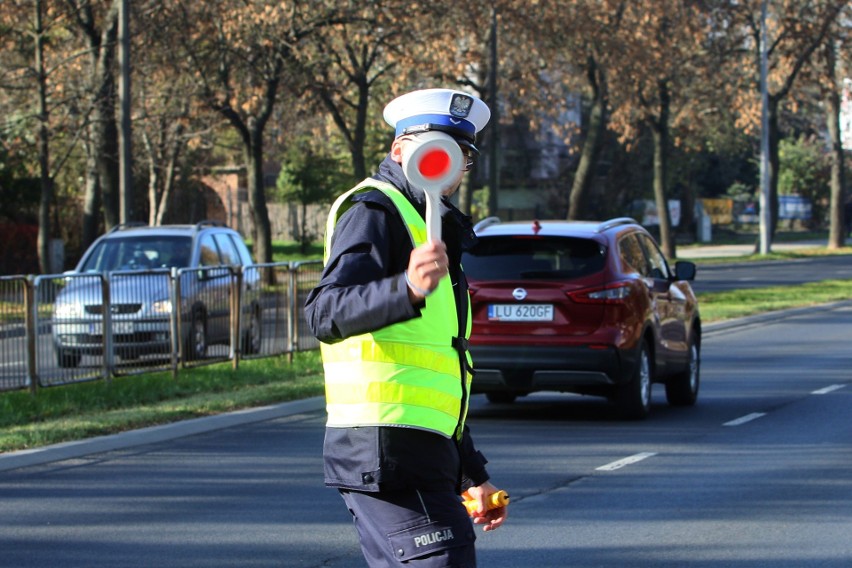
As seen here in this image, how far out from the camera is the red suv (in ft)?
36.3

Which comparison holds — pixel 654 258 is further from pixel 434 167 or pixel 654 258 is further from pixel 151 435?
pixel 434 167

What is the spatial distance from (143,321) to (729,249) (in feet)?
160

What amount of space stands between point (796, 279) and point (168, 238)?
22.6 meters

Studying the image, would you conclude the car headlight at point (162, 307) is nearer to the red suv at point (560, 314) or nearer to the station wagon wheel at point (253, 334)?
the station wagon wheel at point (253, 334)

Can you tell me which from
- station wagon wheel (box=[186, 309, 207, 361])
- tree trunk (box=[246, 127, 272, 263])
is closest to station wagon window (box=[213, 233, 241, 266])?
station wagon wheel (box=[186, 309, 207, 361])

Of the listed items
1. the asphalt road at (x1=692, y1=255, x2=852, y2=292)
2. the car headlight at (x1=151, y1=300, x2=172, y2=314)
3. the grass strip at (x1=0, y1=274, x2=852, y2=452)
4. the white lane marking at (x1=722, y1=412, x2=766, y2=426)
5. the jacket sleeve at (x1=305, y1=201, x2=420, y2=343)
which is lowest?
the asphalt road at (x1=692, y1=255, x2=852, y2=292)

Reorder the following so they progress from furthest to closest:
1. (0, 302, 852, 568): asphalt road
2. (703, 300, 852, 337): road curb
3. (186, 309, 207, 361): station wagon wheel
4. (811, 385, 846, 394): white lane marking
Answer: (703, 300, 852, 337): road curb < (186, 309, 207, 361): station wagon wheel < (811, 385, 846, 394): white lane marking < (0, 302, 852, 568): asphalt road

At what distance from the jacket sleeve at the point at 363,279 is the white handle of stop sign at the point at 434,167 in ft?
0.73

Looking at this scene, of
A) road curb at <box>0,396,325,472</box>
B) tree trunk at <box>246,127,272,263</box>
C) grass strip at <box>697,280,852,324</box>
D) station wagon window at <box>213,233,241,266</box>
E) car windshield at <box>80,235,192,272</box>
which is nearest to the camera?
A: road curb at <box>0,396,325,472</box>

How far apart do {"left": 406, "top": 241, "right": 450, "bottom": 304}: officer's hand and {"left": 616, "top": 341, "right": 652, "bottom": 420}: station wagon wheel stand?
27.3ft

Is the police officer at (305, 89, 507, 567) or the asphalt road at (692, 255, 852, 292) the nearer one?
the police officer at (305, 89, 507, 567)

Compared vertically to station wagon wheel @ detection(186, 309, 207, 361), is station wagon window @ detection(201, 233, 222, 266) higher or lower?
higher

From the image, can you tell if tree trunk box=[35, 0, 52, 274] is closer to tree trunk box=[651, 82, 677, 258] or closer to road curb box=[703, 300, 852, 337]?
road curb box=[703, 300, 852, 337]

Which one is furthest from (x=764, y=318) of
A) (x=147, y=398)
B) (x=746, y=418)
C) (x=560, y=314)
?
(x=147, y=398)
